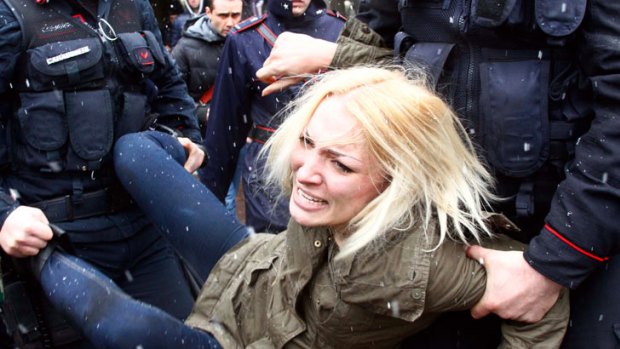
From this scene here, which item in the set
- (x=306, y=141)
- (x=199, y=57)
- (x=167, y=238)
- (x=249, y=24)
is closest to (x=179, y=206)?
(x=167, y=238)

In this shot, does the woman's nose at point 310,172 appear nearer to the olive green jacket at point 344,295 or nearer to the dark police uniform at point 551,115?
the olive green jacket at point 344,295

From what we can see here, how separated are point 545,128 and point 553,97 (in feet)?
0.29

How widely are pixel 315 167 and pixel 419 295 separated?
1.44ft

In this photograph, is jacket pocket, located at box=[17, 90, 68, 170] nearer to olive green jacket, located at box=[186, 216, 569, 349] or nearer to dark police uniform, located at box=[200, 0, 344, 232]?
olive green jacket, located at box=[186, 216, 569, 349]

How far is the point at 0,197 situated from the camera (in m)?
2.70

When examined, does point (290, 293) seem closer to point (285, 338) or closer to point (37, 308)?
point (285, 338)

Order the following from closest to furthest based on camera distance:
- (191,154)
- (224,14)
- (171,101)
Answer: (191,154)
(171,101)
(224,14)

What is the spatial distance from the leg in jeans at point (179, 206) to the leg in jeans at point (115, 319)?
38 cm

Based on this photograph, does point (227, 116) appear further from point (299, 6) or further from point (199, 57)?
point (199, 57)

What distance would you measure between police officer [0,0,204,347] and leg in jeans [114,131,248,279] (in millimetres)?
275

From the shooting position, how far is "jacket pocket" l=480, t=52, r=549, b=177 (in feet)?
6.39

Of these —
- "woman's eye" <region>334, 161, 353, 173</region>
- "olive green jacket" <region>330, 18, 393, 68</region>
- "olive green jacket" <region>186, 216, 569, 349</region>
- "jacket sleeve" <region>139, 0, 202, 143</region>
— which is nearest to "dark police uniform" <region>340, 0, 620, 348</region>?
"olive green jacket" <region>186, 216, 569, 349</region>

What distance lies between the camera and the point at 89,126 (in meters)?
2.94

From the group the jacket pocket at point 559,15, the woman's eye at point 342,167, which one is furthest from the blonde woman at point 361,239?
the jacket pocket at point 559,15
